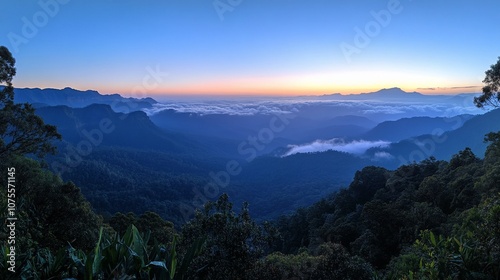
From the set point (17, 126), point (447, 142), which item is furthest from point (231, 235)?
point (447, 142)

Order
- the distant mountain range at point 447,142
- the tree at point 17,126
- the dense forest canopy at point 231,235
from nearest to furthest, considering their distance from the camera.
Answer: the dense forest canopy at point 231,235
the tree at point 17,126
the distant mountain range at point 447,142

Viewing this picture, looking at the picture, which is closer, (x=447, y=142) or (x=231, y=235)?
(x=231, y=235)

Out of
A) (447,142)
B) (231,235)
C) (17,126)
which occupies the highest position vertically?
(17,126)

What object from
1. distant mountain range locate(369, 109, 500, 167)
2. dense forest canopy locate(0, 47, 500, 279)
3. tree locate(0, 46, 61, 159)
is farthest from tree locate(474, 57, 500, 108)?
distant mountain range locate(369, 109, 500, 167)

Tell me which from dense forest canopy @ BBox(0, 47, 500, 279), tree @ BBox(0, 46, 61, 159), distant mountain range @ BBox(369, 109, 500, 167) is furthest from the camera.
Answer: distant mountain range @ BBox(369, 109, 500, 167)

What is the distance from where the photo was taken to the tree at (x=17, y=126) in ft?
40.2

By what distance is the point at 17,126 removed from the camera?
12.6m

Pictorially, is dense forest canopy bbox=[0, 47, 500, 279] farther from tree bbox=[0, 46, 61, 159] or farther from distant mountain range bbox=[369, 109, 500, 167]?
distant mountain range bbox=[369, 109, 500, 167]

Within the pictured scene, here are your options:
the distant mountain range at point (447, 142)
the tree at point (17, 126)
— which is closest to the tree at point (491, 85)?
the tree at point (17, 126)

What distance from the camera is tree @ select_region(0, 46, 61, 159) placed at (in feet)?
40.2

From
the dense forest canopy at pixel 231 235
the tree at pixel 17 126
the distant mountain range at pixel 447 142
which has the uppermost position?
the tree at pixel 17 126

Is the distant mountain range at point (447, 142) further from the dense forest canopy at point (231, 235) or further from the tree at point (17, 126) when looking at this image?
the tree at point (17, 126)

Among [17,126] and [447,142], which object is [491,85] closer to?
[17,126]

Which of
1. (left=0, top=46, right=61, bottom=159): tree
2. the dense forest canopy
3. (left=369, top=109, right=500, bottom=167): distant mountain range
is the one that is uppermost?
(left=0, top=46, right=61, bottom=159): tree
